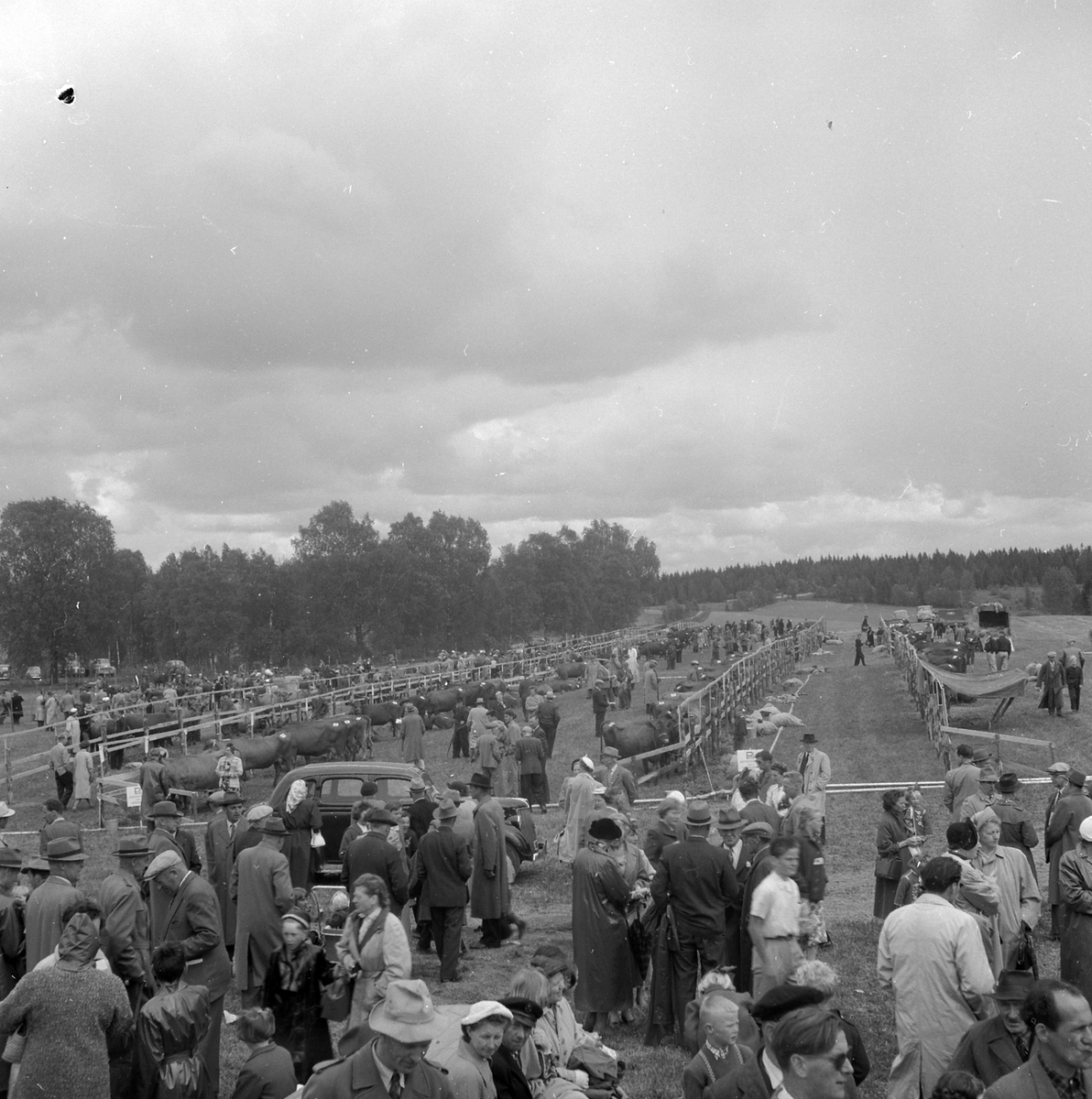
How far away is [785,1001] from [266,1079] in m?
2.31

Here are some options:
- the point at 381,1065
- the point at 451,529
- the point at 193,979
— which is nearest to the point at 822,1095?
the point at 381,1065

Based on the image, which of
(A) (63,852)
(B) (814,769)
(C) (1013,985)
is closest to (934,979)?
(C) (1013,985)

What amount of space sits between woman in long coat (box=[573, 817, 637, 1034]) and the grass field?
279mm

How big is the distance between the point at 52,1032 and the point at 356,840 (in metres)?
3.67

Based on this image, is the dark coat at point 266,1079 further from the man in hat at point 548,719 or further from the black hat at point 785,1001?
the man in hat at point 548,719

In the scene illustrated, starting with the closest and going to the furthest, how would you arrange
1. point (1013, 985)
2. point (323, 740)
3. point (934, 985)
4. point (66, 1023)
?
point (1013, 985) → point (66, 1023) → point (934, 985) → point (323, 740)

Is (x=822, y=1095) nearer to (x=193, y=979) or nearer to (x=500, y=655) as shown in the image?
(x=193, y=979)

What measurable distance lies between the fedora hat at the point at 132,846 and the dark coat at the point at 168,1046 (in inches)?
73.4

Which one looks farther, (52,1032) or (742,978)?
(742,978)

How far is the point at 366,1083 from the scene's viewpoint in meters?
4.08

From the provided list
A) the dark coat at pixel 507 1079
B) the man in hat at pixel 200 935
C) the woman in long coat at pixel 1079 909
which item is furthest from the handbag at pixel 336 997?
the woman in long coat at pixel 1079 909

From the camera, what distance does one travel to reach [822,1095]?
11.8ft

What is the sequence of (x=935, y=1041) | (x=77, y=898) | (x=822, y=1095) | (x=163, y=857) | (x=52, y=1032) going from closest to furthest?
(x=822, y=1095) < (x=52, y=1032) < (x=935, y=1041) < (x=77, y=898) < (x=163, y=857)

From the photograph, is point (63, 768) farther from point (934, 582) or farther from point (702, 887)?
point (934, 582)
